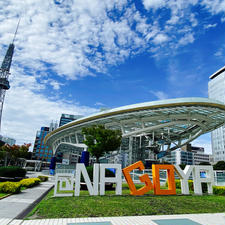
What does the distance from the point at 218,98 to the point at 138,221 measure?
413 feet

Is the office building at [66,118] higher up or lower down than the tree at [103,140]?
higher up

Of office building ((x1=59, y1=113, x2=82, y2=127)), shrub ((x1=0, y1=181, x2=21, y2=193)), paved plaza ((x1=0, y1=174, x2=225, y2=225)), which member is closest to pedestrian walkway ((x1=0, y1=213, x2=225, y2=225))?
paved plaza ((x1=0, y1=174, x2=225, y2=225))

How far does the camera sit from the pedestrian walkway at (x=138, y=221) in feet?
20.8

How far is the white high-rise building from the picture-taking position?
A: 112 meters

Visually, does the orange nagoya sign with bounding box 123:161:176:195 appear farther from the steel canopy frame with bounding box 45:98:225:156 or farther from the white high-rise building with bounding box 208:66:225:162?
the white high-rise building with bounding box 208:66:225:162

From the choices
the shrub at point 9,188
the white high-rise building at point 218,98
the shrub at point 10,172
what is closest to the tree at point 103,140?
the shrub at point 10,172

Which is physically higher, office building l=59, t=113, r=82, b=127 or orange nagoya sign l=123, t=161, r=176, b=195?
office building l=59, t=113, r=82, b=127

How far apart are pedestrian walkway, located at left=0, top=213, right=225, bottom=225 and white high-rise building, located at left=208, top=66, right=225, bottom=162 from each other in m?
119

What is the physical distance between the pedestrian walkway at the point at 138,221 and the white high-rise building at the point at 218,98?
119 m

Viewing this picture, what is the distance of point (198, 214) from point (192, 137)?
3432 cm

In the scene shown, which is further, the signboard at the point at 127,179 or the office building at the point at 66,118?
the office building at the point at 66,118

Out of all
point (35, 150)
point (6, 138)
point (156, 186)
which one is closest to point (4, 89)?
point (35, 150)

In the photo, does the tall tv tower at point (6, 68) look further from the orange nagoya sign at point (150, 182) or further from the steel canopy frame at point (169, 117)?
the orange nagoya sign at point (150, 182)

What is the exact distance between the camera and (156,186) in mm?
12578
